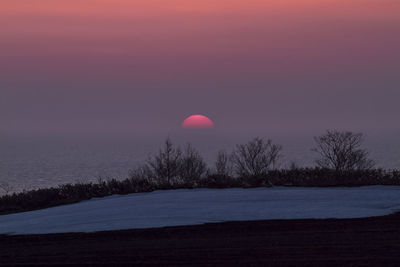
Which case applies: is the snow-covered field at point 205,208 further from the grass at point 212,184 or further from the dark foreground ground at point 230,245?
the grass at point 212,184

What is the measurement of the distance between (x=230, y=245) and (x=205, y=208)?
5.26 meters

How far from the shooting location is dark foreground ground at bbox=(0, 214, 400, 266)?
8.92 meters

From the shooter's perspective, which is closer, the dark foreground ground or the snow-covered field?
the dark foreground ground

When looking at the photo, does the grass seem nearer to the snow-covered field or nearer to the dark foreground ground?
the snow-covered field

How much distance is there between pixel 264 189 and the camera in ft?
62.4

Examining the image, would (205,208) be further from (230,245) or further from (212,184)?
(212,184)

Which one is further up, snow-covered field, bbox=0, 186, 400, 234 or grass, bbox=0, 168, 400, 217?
grass, bbox=0, 168, 400, 217

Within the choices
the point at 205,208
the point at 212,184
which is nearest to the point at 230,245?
the point at 205,208

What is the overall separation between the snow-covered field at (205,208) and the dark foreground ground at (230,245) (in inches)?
39.6

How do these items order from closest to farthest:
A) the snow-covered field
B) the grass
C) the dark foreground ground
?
the dark foreground ground < the snow-covered field < the grass

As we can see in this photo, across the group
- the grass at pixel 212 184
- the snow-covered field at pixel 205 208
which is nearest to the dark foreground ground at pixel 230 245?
the snow-covered field at pixel 205 208

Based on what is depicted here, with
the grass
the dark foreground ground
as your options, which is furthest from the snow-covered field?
the grass

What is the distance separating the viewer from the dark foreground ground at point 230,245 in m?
8.92

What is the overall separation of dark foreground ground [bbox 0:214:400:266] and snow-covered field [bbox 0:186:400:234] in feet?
3.30
